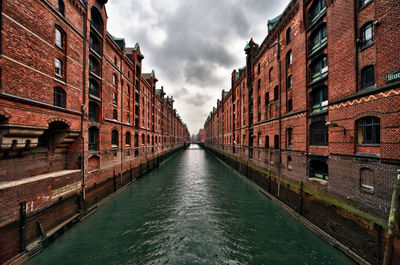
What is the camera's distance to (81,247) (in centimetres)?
645

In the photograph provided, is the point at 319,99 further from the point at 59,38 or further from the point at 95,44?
the point at 95,44

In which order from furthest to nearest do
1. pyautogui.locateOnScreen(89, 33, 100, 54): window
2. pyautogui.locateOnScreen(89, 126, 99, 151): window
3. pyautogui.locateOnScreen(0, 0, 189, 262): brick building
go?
pyautogui.locateOnScreen(89, 33, 100, 54): window
pyautogui.locateOnScreen(89, 126, 99, 151): window
pyautogui.locateOnScreen(0, 0, 189, 262): brick building

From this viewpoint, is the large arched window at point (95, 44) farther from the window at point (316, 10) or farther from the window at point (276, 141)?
the window at point (276, 141)

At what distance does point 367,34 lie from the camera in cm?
646

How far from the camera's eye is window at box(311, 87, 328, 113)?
887cm

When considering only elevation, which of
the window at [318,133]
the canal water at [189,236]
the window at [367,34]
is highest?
the window at [367,34]

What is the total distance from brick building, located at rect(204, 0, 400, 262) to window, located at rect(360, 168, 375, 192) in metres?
0.03

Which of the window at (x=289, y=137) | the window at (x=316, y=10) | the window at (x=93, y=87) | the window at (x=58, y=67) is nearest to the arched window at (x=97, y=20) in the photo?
the window at (x=93, y=87)

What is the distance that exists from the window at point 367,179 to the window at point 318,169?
7.64ft

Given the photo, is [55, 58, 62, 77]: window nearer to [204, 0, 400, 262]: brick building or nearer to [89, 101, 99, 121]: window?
[89, 101, 99, 121]: window

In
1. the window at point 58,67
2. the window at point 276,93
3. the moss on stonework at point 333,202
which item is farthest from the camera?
the window at point 276,93

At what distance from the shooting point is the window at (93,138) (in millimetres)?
11562

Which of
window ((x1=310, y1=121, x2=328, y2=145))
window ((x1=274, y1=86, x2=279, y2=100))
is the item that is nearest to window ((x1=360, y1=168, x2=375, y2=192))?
window ((x1=310, y1=121, x2=328, y2=145))

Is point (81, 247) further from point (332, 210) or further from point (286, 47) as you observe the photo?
point (286, 47)
